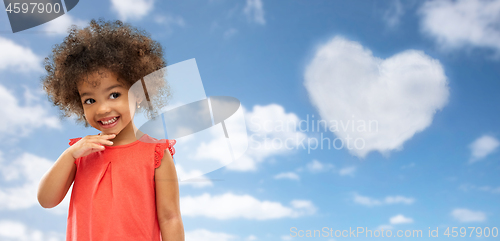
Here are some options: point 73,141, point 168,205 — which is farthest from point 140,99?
point 168,205

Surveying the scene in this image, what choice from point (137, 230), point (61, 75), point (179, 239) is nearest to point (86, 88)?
point (61, 75)

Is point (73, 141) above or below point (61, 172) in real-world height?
above

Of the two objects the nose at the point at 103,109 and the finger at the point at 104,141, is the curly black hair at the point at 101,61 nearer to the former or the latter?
the nose at the point at 103,109

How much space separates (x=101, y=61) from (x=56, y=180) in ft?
1.58

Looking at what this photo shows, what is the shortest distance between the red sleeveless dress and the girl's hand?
0.08 meters

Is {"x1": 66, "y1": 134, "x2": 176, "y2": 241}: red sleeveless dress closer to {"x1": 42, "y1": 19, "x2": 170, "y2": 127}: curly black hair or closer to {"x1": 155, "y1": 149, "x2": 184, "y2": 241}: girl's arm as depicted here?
{"x1": 155, "y1": 149, "x2": 184, "y2": 241}: girl's arm

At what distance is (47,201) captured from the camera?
1.30m

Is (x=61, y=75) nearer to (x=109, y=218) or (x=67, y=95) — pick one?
(x=67, y=95)

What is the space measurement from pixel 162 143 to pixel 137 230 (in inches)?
13.2

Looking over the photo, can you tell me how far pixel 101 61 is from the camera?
51.4 inches

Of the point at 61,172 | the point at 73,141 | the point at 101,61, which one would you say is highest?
the point at 101,61

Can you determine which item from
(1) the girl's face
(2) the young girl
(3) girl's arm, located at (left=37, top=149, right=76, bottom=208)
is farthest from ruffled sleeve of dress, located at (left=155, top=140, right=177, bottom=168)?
(3) girl's arm, located at (left=37, top=149, right=76, bottom=208)

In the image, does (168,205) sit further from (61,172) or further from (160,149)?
(61,172)

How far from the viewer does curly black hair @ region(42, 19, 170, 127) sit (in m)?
1.32
